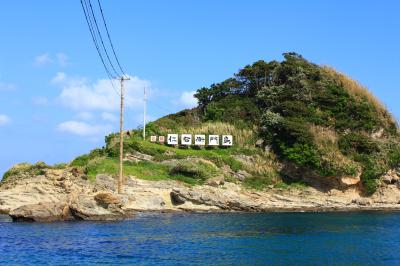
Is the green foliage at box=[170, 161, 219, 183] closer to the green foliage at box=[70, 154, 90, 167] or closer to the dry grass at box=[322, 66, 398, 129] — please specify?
the green foliage at box=[70, 154, 90, 167]

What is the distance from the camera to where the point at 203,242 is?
32156mm

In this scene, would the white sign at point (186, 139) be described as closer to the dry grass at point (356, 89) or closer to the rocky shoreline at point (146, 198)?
the rocky shoreline at point (146, 198)

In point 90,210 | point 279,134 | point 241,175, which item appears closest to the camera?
point 90,210

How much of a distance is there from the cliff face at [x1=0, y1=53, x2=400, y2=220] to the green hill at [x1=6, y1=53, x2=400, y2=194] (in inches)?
5.1

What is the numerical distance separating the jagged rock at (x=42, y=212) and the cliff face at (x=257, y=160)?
0.99 ft

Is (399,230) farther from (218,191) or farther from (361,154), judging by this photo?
(361,154)

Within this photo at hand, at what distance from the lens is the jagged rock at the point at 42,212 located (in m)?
40.4

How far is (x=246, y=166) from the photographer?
214 ft

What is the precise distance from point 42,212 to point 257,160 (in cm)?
3190

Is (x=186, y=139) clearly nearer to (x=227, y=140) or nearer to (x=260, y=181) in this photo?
(x=227, y=140)

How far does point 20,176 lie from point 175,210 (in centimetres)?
1676

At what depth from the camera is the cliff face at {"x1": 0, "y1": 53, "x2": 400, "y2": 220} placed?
172 feet

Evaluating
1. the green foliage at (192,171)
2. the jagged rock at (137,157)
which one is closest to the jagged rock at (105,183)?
the jagged rock at (137,157)

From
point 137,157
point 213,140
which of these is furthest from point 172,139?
point 137,157
